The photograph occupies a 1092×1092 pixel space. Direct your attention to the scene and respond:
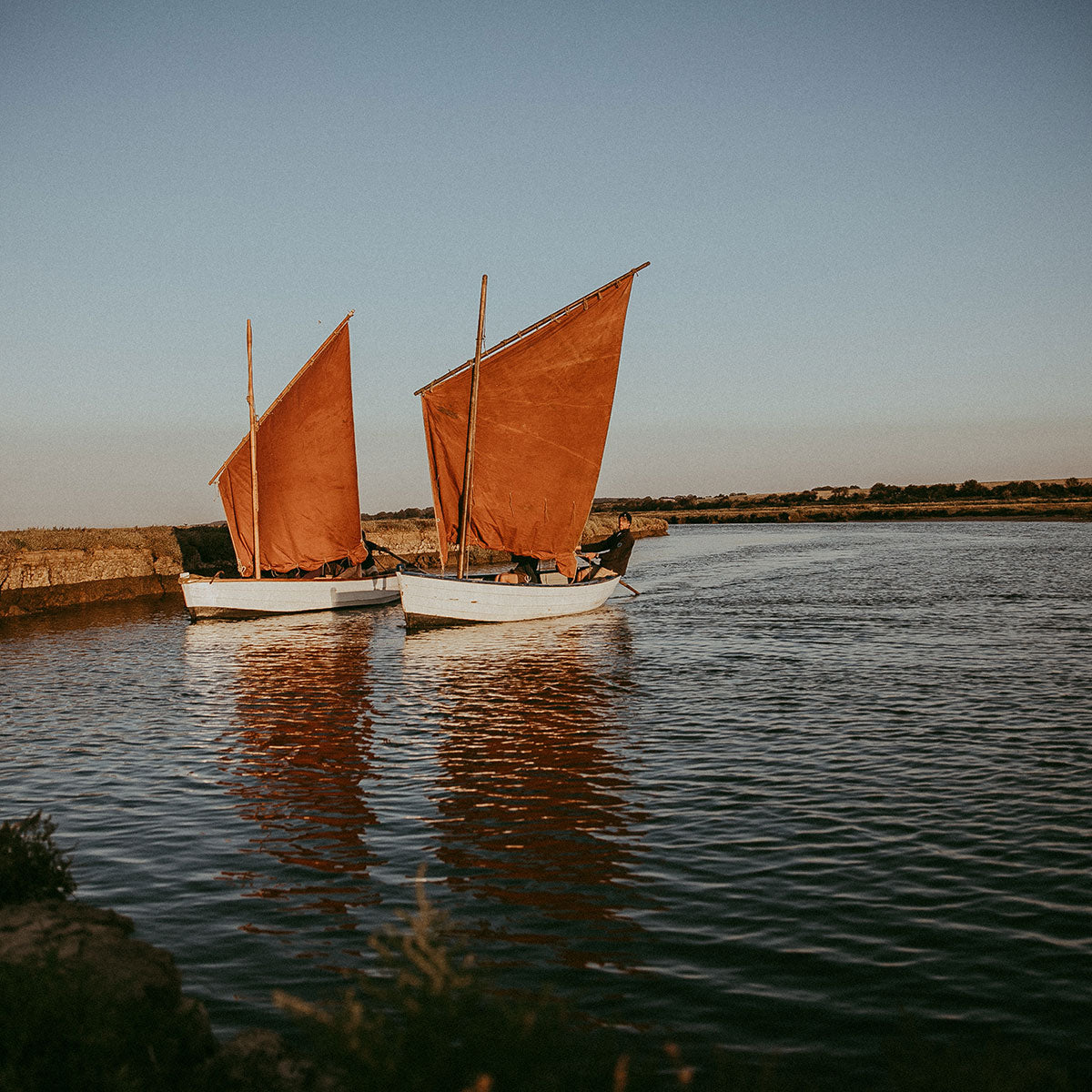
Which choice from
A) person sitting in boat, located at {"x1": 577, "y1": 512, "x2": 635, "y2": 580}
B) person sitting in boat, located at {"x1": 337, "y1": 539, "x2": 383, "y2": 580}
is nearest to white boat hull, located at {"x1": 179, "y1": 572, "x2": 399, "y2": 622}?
person sitting in boat, located at {"x1": 337, "y1": 539, "x2": 383, "y2": 580}

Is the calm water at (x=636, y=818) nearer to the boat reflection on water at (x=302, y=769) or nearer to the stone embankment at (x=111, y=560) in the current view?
the boat reflection on water at (x=302, y=769)

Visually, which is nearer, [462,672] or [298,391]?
[462,672]

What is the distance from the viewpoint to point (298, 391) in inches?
1517

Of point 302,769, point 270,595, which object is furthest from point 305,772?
point 270,595

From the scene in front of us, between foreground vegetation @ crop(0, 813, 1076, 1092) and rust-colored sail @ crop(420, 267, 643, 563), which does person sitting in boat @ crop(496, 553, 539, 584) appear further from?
foreground vegetation @ crop(0, 813, 1076, 1092)

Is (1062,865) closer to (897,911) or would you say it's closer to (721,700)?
(897,911)

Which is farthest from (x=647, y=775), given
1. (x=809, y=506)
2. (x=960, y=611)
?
(x=809, y=506)

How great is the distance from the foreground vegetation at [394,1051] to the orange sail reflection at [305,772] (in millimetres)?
3208

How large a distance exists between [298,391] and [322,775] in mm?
27250

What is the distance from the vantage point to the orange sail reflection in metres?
9.73

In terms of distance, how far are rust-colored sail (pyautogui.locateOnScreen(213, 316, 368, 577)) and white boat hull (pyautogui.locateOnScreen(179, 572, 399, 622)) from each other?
1.39 metres

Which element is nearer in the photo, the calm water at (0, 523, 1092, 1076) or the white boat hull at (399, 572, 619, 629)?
the calm water at (0, 523, 1092, 1076)

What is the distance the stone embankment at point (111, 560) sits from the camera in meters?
42.2

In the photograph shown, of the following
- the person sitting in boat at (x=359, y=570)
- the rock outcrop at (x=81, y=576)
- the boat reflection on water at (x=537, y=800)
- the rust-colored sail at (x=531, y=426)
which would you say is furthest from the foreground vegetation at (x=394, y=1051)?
the rock outcrop at (x=81, y=576)
